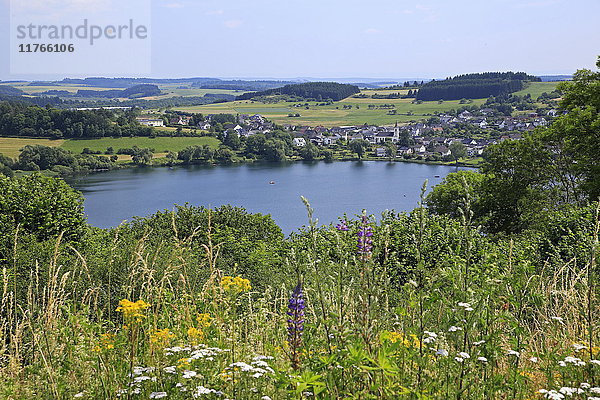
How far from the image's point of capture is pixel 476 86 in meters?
160

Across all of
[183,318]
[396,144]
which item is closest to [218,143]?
[396,144]

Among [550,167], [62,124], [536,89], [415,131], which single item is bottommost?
[550,167]

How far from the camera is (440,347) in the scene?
8.50ft

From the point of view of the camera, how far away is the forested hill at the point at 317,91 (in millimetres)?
182250

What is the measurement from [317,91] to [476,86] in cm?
5388

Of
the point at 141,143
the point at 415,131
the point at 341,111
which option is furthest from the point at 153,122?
the point at 341,111

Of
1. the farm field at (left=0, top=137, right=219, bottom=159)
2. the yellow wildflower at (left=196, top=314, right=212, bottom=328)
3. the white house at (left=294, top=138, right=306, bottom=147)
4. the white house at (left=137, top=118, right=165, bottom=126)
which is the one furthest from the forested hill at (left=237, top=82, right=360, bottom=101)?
the yellow wildflower at (left=196, top=314, right=212, bottom=328)

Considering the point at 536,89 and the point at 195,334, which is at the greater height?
the point at 536,89

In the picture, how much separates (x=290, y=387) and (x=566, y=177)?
763 inches

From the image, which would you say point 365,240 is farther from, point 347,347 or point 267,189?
point 267,189

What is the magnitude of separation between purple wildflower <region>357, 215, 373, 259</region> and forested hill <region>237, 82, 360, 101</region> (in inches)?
7120

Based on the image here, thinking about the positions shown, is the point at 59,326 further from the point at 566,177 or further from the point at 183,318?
the point at 566,177

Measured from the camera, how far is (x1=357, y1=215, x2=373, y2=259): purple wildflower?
8.08 feet

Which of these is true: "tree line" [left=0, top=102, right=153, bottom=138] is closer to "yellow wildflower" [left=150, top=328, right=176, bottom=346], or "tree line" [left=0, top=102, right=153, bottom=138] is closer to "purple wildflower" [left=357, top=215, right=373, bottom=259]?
"yellow wildflower" [left=150, top=328, right=176, bottom=346]
